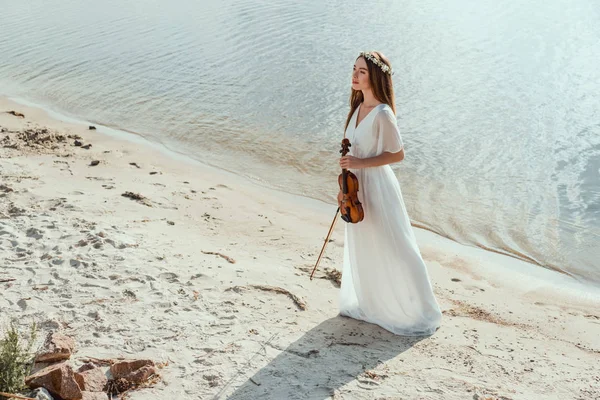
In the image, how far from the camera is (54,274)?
5.83 metres

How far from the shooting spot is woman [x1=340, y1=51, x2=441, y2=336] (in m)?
5.04

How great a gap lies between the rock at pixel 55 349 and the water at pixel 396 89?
4928 mm

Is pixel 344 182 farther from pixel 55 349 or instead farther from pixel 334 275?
pixel 55 349

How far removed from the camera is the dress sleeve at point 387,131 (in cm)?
500

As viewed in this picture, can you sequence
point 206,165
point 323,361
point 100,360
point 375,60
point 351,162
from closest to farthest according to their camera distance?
point 100,360
point 323,361
point 375,60
point 351,162
point 206,165

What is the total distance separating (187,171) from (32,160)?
2.12 m

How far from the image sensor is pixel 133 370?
4488 millimetres

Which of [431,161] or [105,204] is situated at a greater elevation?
[431,161]

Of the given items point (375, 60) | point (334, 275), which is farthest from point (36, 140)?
point (375, 60)

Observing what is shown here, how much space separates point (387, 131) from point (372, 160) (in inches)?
9.1

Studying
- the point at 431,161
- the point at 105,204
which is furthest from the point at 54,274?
the point at 431,161

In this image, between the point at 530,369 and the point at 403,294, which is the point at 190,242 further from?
the point at 530,369

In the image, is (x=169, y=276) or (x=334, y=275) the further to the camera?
(x=334, y=275)

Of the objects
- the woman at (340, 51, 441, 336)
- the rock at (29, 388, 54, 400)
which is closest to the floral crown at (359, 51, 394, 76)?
the woman at (340, 51, 441, 336)
